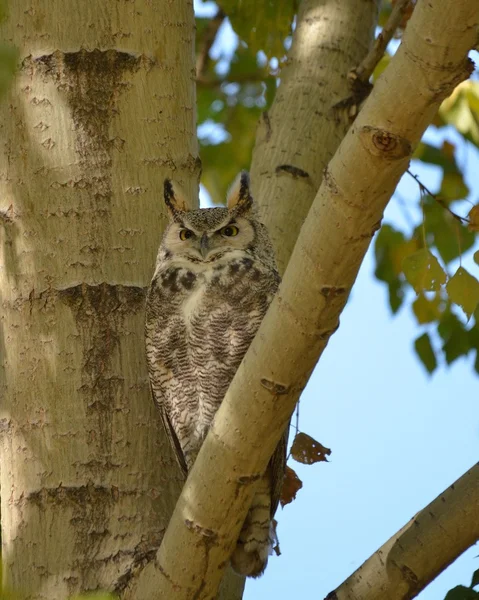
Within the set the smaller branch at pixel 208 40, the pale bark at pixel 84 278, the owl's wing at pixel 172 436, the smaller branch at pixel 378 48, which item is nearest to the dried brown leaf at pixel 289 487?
the owl's wing at pixel 172 436

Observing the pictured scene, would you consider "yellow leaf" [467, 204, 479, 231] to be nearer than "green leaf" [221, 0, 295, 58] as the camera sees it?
Yes

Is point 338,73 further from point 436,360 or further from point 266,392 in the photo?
point 266,392

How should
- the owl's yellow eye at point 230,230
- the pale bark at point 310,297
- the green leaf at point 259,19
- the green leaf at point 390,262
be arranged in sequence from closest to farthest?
1. the pale bark at point 310,297
2. the owl's yellow eye at point 230,230
3. the green leaf at point 259,19
4. the green leaf at point 390,262

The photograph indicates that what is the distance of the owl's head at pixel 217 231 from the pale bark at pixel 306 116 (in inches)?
3.7

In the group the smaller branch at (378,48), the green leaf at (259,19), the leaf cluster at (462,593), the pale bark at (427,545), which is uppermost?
the green leaf at (259,19)

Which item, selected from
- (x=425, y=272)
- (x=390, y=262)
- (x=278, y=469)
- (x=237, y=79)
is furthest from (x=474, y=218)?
(x=237, y=79)

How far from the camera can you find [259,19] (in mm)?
2906

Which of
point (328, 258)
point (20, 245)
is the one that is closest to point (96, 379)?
point (20, 245)

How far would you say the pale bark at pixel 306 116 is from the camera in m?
2.54

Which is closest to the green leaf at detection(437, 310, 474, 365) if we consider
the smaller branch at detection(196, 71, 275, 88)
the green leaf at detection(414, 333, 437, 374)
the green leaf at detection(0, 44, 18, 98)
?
the green leaf at detection(414, 333, 437, 374)

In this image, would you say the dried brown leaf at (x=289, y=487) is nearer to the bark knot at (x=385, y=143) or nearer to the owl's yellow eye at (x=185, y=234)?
the owl's yellow eye at (x=185, y=234)

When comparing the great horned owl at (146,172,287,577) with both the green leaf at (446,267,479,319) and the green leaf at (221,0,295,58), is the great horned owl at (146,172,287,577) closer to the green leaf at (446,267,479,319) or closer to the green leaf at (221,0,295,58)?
the green leaf at (446,267,479,319)

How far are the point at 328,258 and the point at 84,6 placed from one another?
3.83 ft

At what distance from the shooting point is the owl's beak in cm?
263
